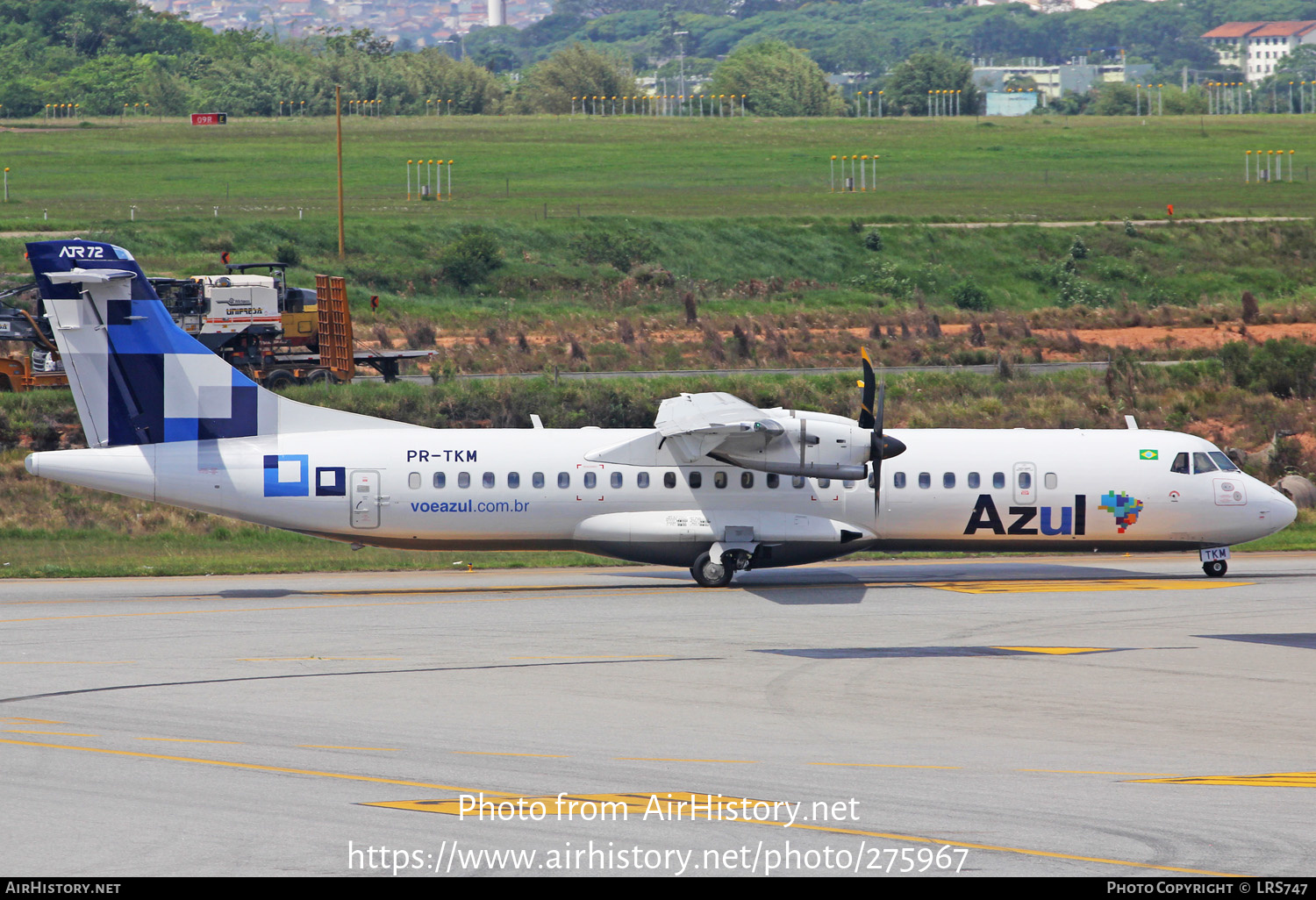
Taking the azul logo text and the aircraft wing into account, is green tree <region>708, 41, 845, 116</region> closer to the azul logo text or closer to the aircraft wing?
the azul logo text

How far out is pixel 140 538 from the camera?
36156mm

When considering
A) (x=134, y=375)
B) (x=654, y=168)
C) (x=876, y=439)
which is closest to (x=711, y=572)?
(x=876, y=439)

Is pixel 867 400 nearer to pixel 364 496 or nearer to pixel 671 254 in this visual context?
pixel 364 496

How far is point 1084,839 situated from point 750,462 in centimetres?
1542

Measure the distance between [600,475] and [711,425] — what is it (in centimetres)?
295

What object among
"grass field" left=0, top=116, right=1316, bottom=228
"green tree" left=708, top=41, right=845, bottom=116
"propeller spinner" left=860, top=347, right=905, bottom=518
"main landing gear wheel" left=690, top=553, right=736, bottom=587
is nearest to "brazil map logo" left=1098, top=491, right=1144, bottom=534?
"propeller spinner" left=860, top=347, right=905, bottom=518

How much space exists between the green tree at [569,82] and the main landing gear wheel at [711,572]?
155813mm

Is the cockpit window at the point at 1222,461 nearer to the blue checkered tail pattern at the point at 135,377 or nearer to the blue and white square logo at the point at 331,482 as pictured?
the blue and white square logo at the point at 331,482

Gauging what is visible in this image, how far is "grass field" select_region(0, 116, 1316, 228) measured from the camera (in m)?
87.0

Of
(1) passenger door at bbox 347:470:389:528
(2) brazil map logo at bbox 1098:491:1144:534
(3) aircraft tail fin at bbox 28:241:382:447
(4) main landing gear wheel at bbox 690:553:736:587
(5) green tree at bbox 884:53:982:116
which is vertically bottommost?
(4) main landing gear wheel at bbox 690:553:736:587

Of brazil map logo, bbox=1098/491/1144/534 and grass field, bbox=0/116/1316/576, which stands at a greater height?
grass field, bbox=0/116/1316/576

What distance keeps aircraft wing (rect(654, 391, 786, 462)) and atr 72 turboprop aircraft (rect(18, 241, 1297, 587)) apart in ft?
0.16

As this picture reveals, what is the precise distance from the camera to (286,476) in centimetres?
2766

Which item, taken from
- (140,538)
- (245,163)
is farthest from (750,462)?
(245,163)
